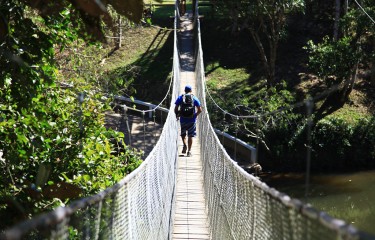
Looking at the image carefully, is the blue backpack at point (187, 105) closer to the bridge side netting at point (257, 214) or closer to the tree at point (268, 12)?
the bridge side netting at point (257, 214)

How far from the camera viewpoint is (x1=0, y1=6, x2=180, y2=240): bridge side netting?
156 centimetres

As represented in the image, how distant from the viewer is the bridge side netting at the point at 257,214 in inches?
61.5

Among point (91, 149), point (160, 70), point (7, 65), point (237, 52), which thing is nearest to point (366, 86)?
point (237, 52)

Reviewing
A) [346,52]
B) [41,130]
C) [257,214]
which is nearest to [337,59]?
[346,52]

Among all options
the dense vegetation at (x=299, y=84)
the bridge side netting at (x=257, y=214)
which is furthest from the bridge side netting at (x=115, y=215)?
the dense vegetation at (x=299, y=84)

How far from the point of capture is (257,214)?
2.66m

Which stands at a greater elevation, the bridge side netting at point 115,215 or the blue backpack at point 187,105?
the blue backpack at point 187,105

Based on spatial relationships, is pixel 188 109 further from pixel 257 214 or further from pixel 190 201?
pixel 257 214

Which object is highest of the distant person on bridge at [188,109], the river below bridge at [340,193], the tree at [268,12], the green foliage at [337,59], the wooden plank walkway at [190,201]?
the tree at [268,12]

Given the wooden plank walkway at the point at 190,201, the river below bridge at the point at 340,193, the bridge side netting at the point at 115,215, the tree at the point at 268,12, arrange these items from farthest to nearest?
1. the tree at the point at 268,12
2. the river below bridge at the point at 340,193
3. the wooden plank walkway at the point at 190,201
4. the bridge side netting at the point at 115,215

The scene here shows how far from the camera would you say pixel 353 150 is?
502 inches

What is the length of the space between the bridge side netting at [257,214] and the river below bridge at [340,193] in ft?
18.4

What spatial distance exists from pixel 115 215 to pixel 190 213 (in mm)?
3789

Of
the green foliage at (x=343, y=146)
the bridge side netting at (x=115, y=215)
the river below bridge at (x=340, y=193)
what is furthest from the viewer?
the green foliage at (x=343, y=146)
